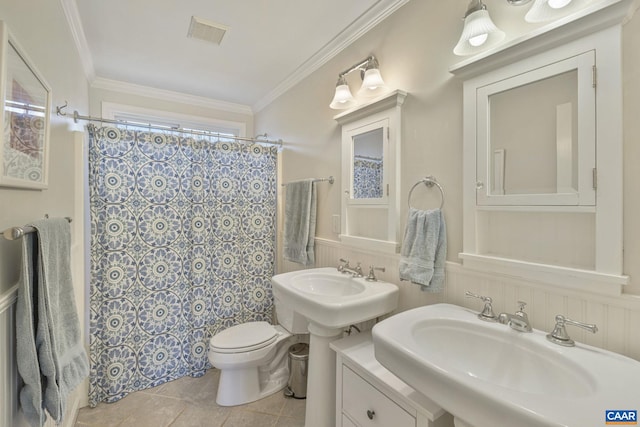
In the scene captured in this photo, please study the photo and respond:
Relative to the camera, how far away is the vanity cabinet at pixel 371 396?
99 centimetres

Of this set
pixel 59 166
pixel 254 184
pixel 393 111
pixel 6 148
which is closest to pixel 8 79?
pixel 6 148

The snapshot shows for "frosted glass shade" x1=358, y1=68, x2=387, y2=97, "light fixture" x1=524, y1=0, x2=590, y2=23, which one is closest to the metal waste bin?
"frosted glass shade" x1=358, y1=68, x2=387, y2=97

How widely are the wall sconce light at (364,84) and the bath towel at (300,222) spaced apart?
0.62 metres

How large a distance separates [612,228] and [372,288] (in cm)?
93

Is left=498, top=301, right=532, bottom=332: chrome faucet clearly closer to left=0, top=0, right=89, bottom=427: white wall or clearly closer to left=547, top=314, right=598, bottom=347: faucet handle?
left=547, top=314, right=598, bottom=347: faucet handle

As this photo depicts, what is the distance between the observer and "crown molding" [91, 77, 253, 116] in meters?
2.56

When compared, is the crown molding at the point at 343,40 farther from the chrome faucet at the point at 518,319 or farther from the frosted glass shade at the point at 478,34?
the chrome faucet at the point at 518,319

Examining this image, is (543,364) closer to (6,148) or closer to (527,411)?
(527,411)

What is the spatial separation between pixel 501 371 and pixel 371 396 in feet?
1.67

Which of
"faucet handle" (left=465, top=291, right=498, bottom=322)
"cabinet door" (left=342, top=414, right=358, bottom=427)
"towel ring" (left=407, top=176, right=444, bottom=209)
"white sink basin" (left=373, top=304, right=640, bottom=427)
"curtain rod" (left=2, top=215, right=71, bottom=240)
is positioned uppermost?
"towel ring" (left=407, top=176, right=444, bottom=209)

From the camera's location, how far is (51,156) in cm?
129

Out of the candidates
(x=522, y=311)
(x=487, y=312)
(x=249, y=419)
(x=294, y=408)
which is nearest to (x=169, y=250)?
(x=249, y=419)

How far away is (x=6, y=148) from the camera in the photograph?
0.81 metres

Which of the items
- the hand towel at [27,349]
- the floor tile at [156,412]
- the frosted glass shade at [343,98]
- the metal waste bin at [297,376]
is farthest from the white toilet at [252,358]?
the frosted glass shade at [343,98]
